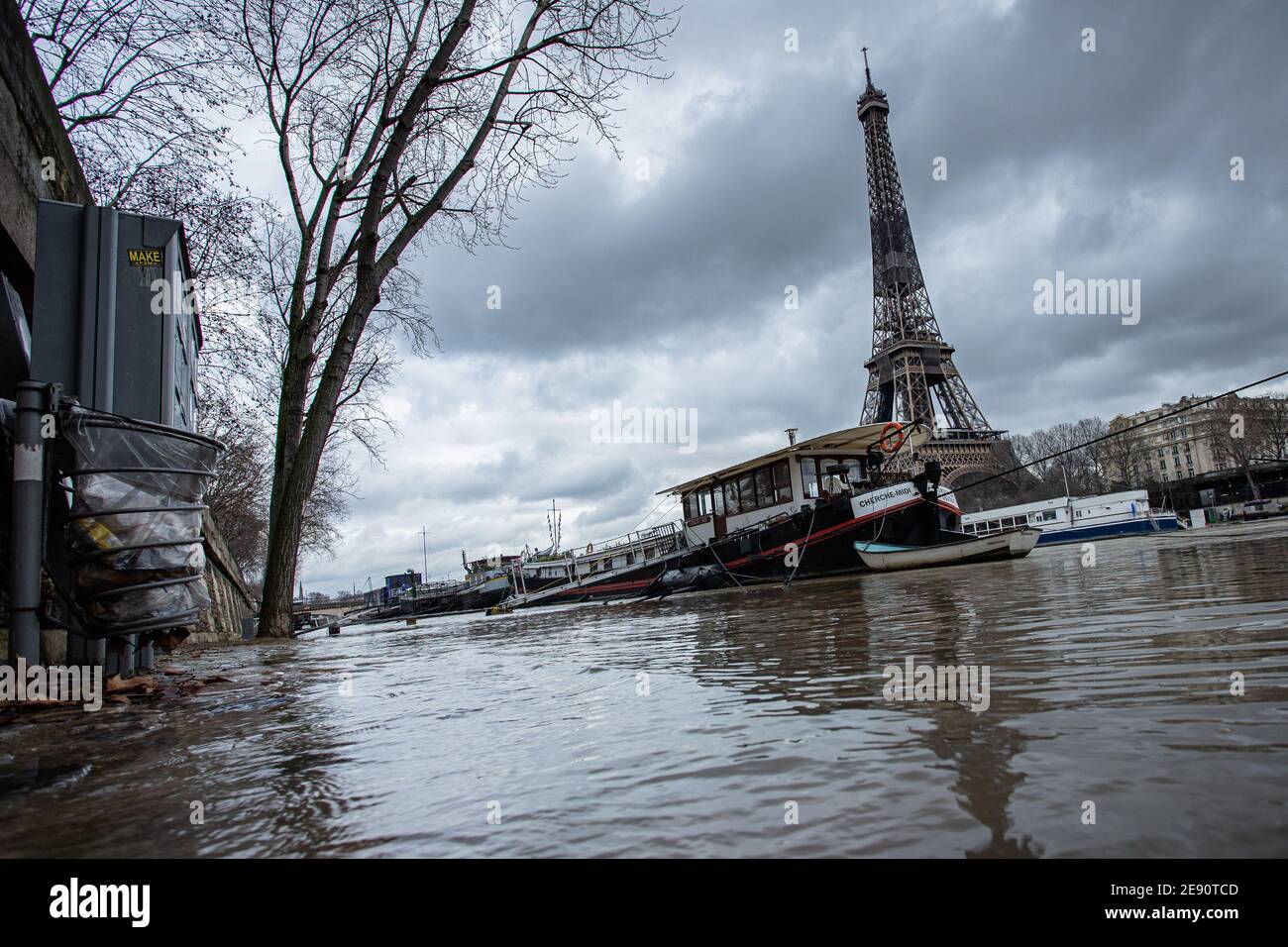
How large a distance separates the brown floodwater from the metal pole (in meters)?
0.33

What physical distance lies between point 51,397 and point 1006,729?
3343 mm

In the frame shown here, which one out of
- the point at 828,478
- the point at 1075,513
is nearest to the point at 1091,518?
the point at 1075,513

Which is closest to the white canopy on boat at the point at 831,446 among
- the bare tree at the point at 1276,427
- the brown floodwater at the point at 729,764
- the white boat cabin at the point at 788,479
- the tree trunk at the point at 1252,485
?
the white boat cabin at the point at 788,479

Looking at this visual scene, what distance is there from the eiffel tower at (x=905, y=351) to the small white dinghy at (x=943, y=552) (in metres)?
31.7

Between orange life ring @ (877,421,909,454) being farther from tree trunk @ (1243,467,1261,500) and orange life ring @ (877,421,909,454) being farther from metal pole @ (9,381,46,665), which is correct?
tree trunk @ (1243,467,1261,500)

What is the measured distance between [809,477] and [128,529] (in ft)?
64.0

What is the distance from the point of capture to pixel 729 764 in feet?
4.82

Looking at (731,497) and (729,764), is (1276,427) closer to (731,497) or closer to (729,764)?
(731,497)

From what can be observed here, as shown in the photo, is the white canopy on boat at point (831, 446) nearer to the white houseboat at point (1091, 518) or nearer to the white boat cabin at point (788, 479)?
the white boat cabin at point (788, 479)

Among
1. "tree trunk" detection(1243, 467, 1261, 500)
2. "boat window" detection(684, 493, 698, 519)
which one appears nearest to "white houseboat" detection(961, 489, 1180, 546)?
"boat window" detection(684, 493, 698, 519)

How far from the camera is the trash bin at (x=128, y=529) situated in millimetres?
2537
